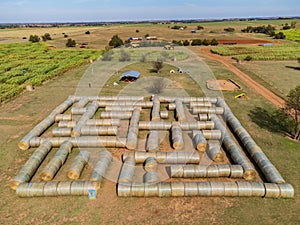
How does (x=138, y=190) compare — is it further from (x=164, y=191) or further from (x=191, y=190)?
(x=191, y=190)

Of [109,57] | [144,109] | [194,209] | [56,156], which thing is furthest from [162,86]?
[109,57]

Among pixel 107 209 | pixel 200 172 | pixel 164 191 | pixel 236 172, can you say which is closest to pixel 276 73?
pixel 236 172

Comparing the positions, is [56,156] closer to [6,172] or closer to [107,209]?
[6,172]

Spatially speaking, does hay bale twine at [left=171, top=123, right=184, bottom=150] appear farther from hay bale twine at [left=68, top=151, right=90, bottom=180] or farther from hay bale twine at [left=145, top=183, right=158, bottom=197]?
hay bale twine at [left=68, top=151, right=90, bottom=180]

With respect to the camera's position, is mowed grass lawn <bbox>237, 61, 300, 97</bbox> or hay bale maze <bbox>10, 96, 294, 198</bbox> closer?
hay bale maze <bbox>10, 96, 294, 198</bbox>

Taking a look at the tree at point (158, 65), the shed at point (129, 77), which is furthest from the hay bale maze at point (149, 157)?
the tree at point (158, 65)

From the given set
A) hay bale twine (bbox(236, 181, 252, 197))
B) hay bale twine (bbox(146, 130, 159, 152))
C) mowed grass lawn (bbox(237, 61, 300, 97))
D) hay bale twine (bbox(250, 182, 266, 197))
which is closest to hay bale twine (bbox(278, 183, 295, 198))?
hay bale twine (bbox(250, 182, 266, 197))
